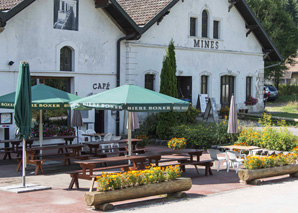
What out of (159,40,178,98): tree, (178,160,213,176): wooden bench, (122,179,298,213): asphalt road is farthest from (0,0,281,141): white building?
(122,179,298,213): asphalt road

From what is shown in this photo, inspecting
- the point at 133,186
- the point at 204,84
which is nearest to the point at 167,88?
the point at 204,84

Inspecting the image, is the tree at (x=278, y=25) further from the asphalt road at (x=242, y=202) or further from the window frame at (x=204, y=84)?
the asphalt road at (x=242, y=202)

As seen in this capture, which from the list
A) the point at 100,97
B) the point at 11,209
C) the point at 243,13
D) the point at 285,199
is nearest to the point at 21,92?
the point at 100,97

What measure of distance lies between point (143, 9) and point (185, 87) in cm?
474

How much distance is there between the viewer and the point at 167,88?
22.5m

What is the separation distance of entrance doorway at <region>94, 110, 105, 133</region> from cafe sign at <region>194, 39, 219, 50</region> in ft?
21.8

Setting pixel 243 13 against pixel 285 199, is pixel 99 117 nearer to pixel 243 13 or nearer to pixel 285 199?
pixel 243 13

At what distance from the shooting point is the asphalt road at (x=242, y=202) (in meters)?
9.95

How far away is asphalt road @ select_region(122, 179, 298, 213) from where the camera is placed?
995cm

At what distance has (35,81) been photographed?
65.7 feet

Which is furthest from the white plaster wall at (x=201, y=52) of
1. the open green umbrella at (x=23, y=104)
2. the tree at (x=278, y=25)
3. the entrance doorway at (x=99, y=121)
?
the tree at (x=278, y=25)

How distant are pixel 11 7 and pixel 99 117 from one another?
6.64 metres

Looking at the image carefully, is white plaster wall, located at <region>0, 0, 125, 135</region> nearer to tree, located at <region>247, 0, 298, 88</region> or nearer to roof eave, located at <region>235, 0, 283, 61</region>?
roof eave, located at <region>235, 0, 283, 61</region>

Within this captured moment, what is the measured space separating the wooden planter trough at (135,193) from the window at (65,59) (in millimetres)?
11101
